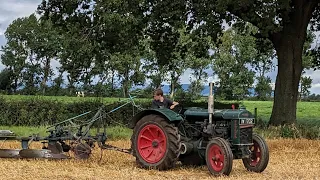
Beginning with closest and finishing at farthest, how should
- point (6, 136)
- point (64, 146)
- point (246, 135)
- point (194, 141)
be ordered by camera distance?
point (246, 135), point (194, 141), point (64, 146), point (6, 136)

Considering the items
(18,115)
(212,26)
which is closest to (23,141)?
(212,26)

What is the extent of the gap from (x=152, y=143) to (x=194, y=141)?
756 mm

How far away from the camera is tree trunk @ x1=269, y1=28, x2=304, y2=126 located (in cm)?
1850

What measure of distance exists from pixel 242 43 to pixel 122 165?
5578cm

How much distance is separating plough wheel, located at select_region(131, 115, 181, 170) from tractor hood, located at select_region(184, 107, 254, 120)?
23.4 inches

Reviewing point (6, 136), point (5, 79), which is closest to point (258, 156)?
point (6, 136)

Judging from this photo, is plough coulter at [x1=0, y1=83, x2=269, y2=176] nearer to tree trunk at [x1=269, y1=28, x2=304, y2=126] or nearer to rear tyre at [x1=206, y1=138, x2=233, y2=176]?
rear tyre at [x1=206, y1=138, x2=233, y2=176]

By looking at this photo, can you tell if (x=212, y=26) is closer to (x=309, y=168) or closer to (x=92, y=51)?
(x=92, y=51)

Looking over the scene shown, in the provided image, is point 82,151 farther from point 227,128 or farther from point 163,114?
point 227,128

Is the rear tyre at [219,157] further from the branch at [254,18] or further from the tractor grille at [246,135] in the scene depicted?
the branch at [254,18]

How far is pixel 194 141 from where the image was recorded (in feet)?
30.4

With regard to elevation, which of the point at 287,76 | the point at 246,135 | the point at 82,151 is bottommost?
the point at 82,151

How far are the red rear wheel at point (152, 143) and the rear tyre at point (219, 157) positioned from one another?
2.80 feet

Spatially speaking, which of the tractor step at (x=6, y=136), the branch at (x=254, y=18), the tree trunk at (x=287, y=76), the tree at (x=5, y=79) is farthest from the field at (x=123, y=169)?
the tree at (x=5, y=79)
